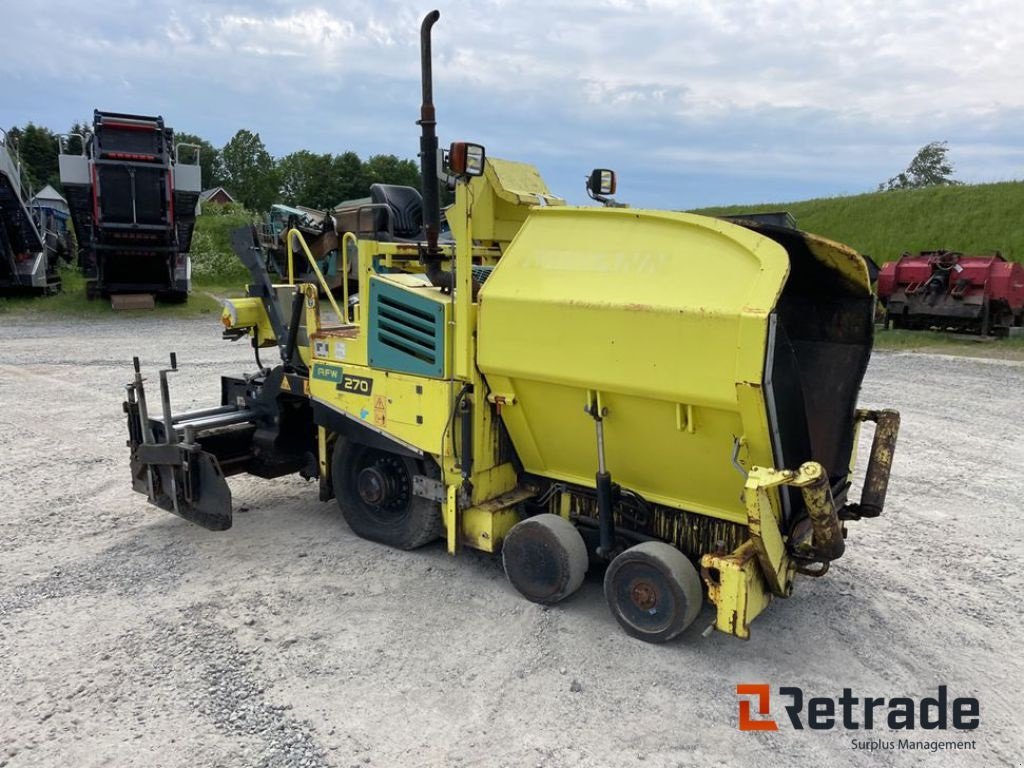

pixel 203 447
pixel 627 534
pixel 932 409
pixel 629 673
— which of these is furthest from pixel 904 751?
pixel 932 409

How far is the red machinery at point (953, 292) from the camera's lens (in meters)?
15.7

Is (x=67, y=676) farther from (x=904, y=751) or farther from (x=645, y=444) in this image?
(x=904, y=751)

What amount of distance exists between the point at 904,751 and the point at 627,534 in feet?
5.34

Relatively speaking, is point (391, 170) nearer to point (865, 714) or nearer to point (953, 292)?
point (953, 292)

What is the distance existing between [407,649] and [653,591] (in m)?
1.23

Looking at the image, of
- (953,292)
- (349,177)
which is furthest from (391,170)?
(953,292)

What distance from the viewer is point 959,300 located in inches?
632

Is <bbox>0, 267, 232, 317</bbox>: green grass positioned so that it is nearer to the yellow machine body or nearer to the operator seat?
the operator seat

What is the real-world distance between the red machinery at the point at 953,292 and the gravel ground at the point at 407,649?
1126 cm

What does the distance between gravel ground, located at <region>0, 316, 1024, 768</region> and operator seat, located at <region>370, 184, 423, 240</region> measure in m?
2.15

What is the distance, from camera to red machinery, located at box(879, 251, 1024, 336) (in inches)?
617

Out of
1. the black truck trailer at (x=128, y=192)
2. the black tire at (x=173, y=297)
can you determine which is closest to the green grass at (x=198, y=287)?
the black tire at (x=173, y=297)

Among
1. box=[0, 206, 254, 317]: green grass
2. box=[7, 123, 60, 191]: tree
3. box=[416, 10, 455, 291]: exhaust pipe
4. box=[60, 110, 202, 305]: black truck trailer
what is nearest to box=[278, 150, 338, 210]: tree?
box=[7, 123, 60, 191]: tree

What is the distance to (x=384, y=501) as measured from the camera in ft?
16.6
